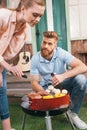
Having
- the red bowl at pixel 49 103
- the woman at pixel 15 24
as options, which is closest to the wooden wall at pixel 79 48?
the red bowl at pixel 49 103

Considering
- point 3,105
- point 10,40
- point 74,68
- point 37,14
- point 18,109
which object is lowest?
point 18,109

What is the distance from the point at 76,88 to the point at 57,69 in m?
0.30

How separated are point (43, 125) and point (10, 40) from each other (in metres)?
1.56

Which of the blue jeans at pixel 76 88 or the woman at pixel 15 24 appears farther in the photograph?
the blue jeans at pixel 76 88

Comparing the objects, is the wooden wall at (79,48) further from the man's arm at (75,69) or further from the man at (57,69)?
the man's arm at (75,69)

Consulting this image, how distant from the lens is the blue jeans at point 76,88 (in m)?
3.92

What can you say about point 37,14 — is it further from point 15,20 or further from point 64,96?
point 64,96

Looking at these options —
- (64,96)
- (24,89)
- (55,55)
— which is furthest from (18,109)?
(64,96)

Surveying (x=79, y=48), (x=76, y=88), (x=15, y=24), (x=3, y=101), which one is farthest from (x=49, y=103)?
(x=79, y=48)

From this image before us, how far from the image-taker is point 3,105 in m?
3.41

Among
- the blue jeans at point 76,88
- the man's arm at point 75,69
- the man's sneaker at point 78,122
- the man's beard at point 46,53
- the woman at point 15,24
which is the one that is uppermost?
the woman at point 15,24

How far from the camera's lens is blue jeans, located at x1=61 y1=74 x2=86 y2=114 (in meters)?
3.92

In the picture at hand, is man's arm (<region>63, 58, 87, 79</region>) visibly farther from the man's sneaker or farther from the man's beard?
the man's sneaker

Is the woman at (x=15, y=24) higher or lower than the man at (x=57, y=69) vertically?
higher
